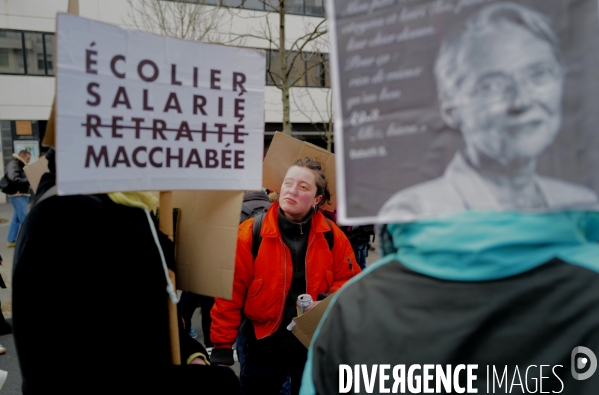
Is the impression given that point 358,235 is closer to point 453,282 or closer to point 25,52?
point 453,282

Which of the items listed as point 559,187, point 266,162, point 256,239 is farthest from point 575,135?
point 266,162

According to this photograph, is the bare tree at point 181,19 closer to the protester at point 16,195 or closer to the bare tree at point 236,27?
the bare tree at point 236,27

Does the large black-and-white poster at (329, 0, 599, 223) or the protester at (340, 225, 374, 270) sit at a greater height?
the large black-and-white poster at (329, 0, 599, 223)

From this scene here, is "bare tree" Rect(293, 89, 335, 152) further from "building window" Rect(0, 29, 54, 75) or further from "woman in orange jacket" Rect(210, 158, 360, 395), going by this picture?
"building window" Rect(0, 29, 54, 75)

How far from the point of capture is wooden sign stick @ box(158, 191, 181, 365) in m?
1.72

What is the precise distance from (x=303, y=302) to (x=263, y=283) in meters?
0.27

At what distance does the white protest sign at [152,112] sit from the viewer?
147 centimetres

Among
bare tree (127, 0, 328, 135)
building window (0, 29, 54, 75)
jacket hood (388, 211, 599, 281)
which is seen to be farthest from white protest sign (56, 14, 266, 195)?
building window (0, 29, 54, 75)

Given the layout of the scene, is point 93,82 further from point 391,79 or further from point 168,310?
point 391,79

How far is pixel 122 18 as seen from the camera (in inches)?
620

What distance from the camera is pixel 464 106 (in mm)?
1058

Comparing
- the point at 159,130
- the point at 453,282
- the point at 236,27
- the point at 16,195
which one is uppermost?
the point at 236,27

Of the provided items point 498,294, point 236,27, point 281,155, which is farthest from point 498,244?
point 236,27

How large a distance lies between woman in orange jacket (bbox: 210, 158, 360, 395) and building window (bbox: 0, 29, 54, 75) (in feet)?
56.1
